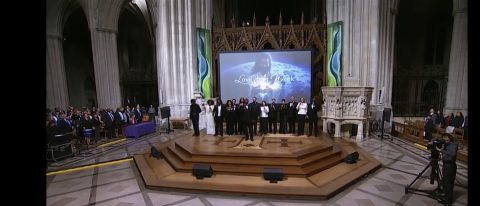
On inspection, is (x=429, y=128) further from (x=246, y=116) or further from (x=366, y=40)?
(x=246, y=116)

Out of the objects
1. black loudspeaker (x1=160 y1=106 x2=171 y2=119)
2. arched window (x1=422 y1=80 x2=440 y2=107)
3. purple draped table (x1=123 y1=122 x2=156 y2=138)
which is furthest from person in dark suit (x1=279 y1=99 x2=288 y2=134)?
arched window (x1=422 y1=80 x2=440 y2=107)

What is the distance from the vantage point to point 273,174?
584 cm

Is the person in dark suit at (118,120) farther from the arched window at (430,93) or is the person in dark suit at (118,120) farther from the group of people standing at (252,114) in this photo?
the arched window at (430,93)

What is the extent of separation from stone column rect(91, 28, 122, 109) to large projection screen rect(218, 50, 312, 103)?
7651 millimetres

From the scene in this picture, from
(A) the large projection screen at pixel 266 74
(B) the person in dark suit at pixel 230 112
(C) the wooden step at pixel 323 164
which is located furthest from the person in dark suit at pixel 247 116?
(A) the large projection screen at pixel 266 74

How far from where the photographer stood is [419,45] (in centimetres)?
2014

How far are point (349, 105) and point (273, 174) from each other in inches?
221

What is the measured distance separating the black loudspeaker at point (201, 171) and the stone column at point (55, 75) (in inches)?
610

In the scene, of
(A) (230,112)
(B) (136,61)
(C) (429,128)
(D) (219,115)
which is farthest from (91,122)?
(B) (136,61)

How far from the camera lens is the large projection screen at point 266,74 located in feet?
45.1

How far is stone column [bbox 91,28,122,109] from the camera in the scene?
16562mm

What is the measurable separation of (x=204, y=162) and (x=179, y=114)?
724 centimetres
